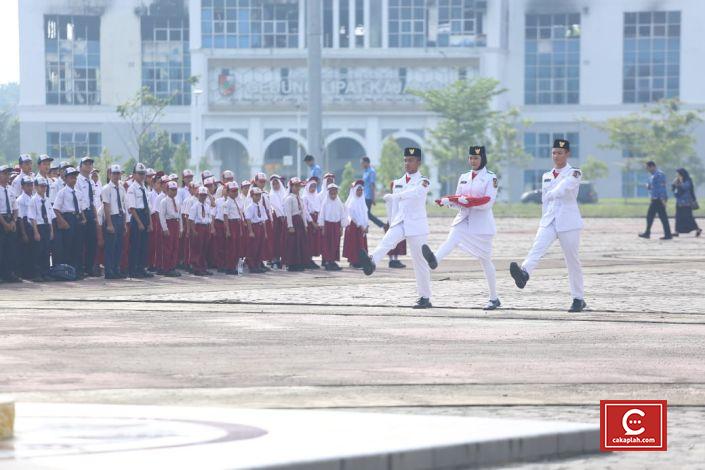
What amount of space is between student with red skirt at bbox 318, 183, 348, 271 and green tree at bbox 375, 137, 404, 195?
189 feet

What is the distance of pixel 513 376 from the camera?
12445 mm

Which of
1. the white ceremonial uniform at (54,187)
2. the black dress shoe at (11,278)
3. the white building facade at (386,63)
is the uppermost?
the white building facade at (386,63)

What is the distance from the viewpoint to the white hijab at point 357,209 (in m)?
28.7

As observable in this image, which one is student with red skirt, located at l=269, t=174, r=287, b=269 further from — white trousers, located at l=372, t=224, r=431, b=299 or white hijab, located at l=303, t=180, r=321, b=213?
white trousers, located at l=372, t=224, r=431, b=299

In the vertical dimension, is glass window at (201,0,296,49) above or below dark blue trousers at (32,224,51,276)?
above

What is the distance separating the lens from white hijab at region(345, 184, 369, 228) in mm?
28656

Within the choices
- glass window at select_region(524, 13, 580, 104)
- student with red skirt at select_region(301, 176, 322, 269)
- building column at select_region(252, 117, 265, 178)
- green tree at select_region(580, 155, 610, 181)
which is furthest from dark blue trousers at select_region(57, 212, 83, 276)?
glass window at select_region(524, 13, 580, 104)

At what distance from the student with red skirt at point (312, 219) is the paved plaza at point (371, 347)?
14.8 ft

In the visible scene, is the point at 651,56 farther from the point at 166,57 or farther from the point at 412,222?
the point at 412,222

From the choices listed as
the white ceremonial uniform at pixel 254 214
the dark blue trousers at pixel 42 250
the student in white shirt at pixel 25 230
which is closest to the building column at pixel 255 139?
the white ceremonial uniform at pixel 254 214

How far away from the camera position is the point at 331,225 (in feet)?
94.2

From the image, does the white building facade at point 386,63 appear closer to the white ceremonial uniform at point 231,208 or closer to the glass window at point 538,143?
the glass window at point 538,143

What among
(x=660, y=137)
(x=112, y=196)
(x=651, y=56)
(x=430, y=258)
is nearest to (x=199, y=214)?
(x=112, y=196)

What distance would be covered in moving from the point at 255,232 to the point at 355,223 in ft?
6.75
